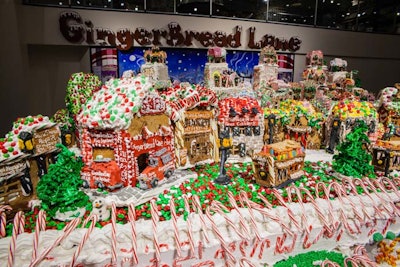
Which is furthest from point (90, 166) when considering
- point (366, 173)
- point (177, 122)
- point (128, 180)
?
point (366, 173)

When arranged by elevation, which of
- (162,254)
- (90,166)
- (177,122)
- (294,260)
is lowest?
(294,260)

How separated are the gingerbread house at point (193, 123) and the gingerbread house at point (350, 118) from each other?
9.71 ft

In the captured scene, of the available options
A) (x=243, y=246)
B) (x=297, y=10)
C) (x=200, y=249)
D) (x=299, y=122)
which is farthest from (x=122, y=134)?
(x=297, y=10)

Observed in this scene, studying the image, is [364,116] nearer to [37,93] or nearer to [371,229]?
[371,229]

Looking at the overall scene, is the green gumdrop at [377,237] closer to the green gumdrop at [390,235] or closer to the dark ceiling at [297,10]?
the green gumdrop at [390,235]

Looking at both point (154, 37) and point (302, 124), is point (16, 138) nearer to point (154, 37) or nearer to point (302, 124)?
point (302, 124)

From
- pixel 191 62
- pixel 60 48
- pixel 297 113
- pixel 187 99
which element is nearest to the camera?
pixel 187 99

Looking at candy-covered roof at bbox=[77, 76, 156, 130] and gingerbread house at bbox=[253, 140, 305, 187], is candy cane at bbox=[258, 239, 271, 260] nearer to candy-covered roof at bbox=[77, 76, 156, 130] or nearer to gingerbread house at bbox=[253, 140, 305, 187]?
gingerbread house at bbox=[253, 140, 305, 187]

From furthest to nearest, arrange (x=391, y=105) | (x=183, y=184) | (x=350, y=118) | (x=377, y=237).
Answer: (x=391, y=105)
(x=350, y=118)
(x=183, y=184)
(x=377, y=237)

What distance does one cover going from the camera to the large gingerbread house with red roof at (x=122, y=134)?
4316 mm

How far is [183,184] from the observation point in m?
4.79

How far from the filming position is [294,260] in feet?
12.1

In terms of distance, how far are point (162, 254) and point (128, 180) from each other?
5.20 feet

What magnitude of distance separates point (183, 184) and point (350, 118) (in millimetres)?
4229
